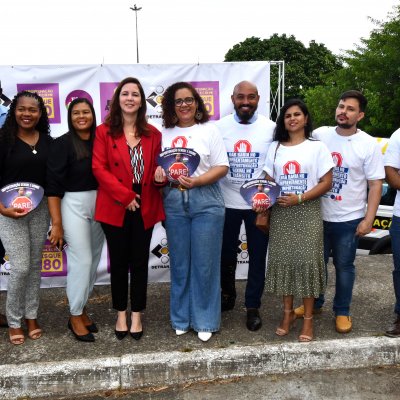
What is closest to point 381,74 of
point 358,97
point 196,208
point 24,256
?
point 358,97

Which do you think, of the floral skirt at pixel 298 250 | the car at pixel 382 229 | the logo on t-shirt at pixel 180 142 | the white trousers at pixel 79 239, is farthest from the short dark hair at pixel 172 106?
the car at pixel 382 229

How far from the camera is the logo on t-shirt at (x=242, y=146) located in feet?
13.0

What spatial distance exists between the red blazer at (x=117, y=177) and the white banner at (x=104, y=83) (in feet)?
5.63

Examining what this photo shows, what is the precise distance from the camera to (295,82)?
29.0 meters

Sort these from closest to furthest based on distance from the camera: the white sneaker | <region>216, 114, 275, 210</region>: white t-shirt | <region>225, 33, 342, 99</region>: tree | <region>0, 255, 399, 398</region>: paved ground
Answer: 1. <region>0, 255, 399, 398</region>: paved ground
2. the white sneaker
3. <region>216, 114, 275, 210</region>: white t-shirt
4. <region>225, 33, 342, 99</region>: tree

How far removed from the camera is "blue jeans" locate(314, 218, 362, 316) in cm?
376

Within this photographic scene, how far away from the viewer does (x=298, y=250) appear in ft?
11.7

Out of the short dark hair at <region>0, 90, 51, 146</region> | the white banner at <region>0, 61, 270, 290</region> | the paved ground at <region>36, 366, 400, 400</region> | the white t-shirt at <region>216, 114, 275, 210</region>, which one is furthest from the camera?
the white banner at <region>0, 61, 270, 290</region>

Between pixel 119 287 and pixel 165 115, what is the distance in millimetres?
1434

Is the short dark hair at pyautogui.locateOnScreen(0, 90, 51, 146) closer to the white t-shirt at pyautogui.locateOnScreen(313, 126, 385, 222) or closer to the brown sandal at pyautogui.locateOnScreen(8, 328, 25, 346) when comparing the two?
the brown sandal at pyautogui.locateOnScreen(8, 328, 25, 346)

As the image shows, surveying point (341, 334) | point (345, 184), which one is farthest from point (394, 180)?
point (341, 334)

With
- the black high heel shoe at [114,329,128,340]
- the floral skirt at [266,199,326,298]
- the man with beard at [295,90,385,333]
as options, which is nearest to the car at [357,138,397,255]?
the man with beard at [295,90,385,333]

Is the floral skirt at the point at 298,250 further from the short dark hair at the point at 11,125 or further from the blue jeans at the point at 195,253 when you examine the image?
the short dark hair at the point at 11,125

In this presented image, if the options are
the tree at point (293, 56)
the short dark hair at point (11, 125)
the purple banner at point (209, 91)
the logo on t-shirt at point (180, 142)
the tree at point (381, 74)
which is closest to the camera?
the short dark hair at point (11, 125)
